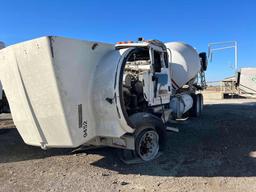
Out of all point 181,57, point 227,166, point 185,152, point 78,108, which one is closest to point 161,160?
point 185,152

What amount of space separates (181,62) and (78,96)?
5775 millimetres

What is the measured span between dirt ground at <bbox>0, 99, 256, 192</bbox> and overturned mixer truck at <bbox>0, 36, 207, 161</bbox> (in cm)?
53

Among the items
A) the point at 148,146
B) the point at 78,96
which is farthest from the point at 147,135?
the point at 78,96

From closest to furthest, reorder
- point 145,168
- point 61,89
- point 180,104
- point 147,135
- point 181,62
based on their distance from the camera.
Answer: point 61,89
point 145,168
point 147,135
point 180,104
point 181,62

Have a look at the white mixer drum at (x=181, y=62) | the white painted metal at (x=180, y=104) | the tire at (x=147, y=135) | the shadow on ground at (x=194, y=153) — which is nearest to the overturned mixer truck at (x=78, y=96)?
the tire at (x=147, y=135)

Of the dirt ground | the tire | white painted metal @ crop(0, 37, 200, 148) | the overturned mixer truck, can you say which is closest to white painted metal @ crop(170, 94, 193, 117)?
the dirt ground

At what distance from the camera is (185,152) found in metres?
7.02

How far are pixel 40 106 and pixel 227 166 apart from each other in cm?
386

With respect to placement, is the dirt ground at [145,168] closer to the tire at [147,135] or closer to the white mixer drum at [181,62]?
the tire at [147,135]

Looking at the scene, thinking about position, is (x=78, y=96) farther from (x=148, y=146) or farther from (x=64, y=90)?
(x=148, y=146)

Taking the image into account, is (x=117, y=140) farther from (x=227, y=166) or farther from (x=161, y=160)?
(x=227, y=166)

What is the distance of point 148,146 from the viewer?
6602mm

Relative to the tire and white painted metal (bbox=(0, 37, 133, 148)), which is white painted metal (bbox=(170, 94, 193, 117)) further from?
white painted metal (bbox=(0, 37, 133, 148))

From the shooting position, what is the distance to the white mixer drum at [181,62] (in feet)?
33.7
